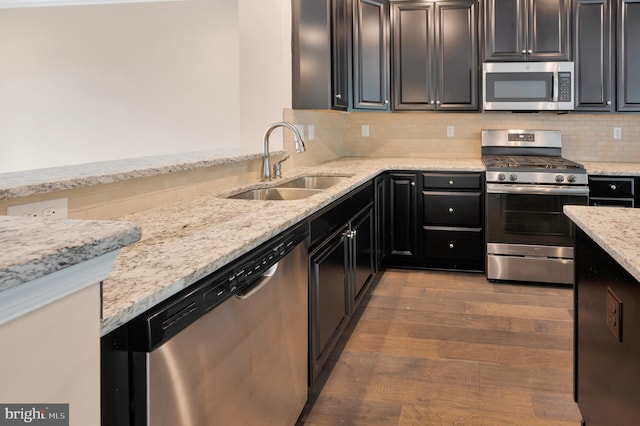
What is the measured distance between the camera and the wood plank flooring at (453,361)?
2.40 metres

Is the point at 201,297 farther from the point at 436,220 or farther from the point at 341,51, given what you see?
the point at 436,220

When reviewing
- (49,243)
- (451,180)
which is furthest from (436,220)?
(49,243)

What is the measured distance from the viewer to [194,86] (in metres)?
5.16

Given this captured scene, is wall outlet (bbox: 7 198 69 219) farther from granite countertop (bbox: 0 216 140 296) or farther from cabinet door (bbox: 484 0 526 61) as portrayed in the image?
cabinet door (bbox: 484 0 526 61)

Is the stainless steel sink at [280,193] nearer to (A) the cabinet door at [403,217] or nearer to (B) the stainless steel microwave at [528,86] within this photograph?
(A) the cabinet door at [403,217]

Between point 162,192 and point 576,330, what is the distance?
1.72 metres

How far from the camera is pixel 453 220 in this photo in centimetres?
457

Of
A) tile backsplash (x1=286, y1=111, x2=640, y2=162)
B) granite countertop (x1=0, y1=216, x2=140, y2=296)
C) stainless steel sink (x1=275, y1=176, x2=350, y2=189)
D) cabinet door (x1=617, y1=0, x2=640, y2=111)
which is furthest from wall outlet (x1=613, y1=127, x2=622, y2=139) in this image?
granite countertop (x1=0, y1=216, x2=140, y2=296)

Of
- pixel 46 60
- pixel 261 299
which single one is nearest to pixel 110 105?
pixel 46 60

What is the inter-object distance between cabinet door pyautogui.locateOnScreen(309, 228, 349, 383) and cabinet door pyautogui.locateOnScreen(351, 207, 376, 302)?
251mm

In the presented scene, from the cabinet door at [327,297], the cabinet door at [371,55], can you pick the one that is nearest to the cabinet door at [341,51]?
the cabinet door at [371,55]

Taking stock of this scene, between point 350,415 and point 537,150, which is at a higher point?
point 537,150

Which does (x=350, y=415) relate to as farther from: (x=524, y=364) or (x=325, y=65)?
(x=325, y=65)

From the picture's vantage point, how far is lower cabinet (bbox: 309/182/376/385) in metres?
2.44
